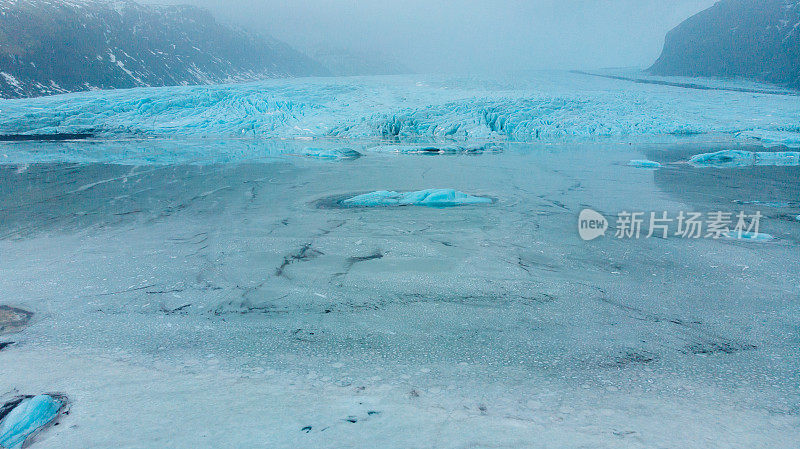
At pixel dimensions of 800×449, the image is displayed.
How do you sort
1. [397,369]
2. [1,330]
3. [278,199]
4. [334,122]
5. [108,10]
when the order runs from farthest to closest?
[108,10], [334,122], [278,199], [1,330], [397,369]

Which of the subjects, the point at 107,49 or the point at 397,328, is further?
the point at 107,49

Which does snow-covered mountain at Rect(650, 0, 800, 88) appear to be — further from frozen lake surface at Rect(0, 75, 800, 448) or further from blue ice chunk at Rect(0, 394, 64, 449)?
blue ice chunk at Rect(0, 394, 64, 449)

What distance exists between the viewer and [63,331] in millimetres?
1940

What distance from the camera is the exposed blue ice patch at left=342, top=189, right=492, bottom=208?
4418mm

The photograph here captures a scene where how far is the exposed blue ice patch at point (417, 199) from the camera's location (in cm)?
442

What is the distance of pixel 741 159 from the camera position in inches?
304

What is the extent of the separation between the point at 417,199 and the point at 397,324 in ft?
8.51

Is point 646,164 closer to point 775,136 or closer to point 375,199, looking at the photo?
point 375,199

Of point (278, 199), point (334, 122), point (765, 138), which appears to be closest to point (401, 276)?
point (278, 199)

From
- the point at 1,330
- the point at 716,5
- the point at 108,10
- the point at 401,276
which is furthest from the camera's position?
the point at 108,10

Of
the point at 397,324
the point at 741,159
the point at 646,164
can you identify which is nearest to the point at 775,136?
the point at 741,159

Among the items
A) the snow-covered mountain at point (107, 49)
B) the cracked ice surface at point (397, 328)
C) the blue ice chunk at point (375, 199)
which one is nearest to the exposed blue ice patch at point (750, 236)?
the cracked ice surface at point (397, 328)

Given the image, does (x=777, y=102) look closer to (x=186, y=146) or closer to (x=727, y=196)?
(x=727, y=196)

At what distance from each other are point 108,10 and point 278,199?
76.9m
